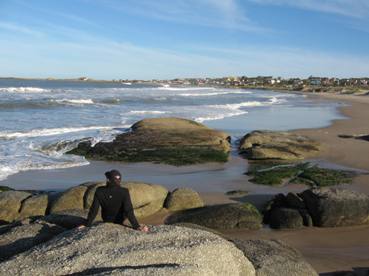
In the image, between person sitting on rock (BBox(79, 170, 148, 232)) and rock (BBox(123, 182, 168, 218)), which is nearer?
person sitting on rock (BBox(79, 170, 148, 232))

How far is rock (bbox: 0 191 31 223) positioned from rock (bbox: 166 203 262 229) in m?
3.36

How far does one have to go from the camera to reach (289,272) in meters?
6.80

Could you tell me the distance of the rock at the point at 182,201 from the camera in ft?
40.2

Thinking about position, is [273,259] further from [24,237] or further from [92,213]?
[24,237]

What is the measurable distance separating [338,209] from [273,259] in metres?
5.00

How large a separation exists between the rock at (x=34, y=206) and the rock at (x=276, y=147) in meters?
9.65

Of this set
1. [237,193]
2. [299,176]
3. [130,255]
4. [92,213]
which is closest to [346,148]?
[299,176]

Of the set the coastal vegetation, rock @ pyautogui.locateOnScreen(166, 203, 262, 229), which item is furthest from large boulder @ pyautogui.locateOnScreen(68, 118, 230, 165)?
rock @ pyautogui.locateOnScreen(166, 203, 262, 229)

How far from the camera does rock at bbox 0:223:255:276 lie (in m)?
5.39

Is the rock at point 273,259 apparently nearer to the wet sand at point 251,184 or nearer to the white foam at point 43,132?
the wet sand at point 251,184

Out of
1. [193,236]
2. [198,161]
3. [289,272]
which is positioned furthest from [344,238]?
[198,161]

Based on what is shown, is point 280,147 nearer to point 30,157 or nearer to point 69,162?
point 69,162

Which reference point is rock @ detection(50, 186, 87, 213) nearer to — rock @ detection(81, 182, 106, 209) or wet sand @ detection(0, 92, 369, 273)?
rock @ detection(81, 182, 106, 209)

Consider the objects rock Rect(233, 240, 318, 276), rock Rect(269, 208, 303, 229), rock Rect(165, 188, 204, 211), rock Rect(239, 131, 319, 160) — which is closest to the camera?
rock Rect(233, 240, 318, 276)
